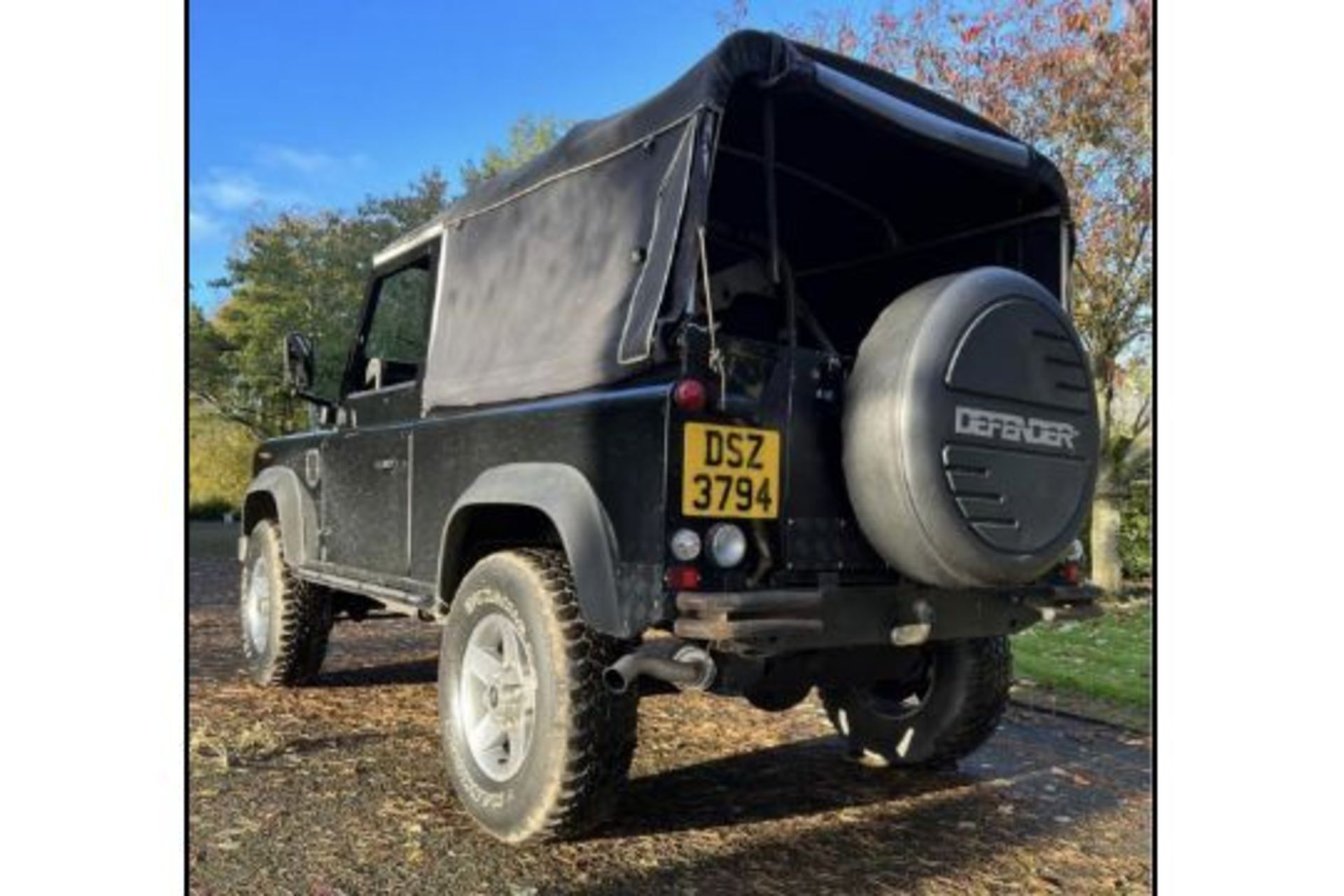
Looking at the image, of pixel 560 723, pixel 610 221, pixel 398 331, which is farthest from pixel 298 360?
pixel 560 723

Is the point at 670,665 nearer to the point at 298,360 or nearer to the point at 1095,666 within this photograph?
the point at 298,360

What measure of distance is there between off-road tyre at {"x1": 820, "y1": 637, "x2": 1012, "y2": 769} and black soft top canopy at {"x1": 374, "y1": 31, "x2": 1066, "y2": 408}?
5.63 feet

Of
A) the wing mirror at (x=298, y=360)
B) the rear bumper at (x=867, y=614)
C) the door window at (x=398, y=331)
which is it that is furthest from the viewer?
the wing mirror at (x=298, y=360)

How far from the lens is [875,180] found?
4027 millimetres

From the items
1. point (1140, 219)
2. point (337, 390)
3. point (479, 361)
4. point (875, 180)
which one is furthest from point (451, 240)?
point (1140, 219)

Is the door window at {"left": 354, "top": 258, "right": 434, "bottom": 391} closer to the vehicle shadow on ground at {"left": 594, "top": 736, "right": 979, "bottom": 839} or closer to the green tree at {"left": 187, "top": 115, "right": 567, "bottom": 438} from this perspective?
the green tree at {"left": 187, "top": 115, "right": 567, "bottom": 438}

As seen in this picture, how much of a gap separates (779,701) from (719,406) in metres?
1.19

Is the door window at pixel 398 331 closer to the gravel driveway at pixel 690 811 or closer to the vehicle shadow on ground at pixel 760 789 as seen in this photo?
the gravel driveway at pixel 690 811

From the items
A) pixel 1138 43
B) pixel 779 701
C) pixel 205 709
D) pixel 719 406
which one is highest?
pixel 1138 43

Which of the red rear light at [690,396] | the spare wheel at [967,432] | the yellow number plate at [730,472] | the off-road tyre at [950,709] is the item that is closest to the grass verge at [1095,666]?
the off-road tyre at [950,709]

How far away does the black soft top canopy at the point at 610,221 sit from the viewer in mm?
2887

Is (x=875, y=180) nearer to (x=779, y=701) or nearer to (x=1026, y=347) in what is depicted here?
(x=1026, y=347)

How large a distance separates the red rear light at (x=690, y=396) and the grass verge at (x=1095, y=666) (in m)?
2.77

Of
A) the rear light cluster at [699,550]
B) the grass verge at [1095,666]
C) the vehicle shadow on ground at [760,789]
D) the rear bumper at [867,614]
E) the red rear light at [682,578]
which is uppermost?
the rear light cluster at [699,550]
